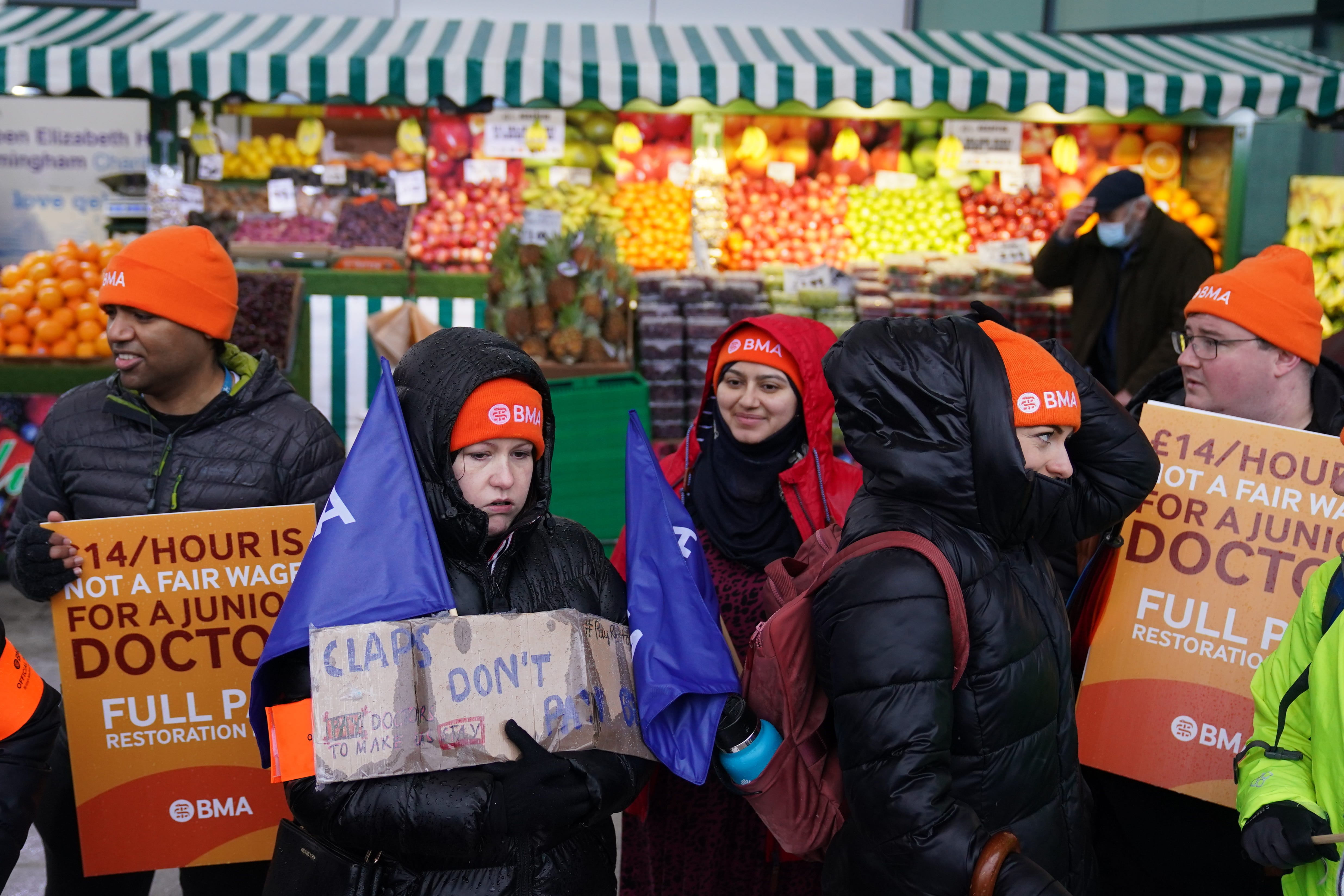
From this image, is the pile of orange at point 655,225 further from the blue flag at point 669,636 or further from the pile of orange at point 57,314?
the blue flag at point 669,636

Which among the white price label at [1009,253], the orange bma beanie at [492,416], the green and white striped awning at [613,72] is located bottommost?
the orange bma beanie at [492,416]

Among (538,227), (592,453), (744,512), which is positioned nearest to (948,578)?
(744,512)

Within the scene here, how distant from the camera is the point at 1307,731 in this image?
1.94 meters

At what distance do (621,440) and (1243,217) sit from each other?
17.6ft

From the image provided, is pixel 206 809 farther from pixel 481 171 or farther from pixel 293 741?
pixel 481 171

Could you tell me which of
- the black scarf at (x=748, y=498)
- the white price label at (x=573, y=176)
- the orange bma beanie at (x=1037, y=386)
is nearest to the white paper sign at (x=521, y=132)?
the white price label at (x=573, y=176)

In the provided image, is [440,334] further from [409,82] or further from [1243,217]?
[1243,217]

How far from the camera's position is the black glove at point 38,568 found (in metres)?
2.36

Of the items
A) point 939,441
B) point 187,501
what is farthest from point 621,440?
point 939,441

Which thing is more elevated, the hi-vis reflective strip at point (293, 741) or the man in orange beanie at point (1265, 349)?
the man in orange beanie at point (1265, 349)

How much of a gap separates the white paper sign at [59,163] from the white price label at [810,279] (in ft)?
22.9

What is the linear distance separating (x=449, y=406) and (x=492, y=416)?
0.08 metres

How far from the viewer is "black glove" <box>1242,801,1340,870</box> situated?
1.79 meters

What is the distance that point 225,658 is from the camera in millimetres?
2523
